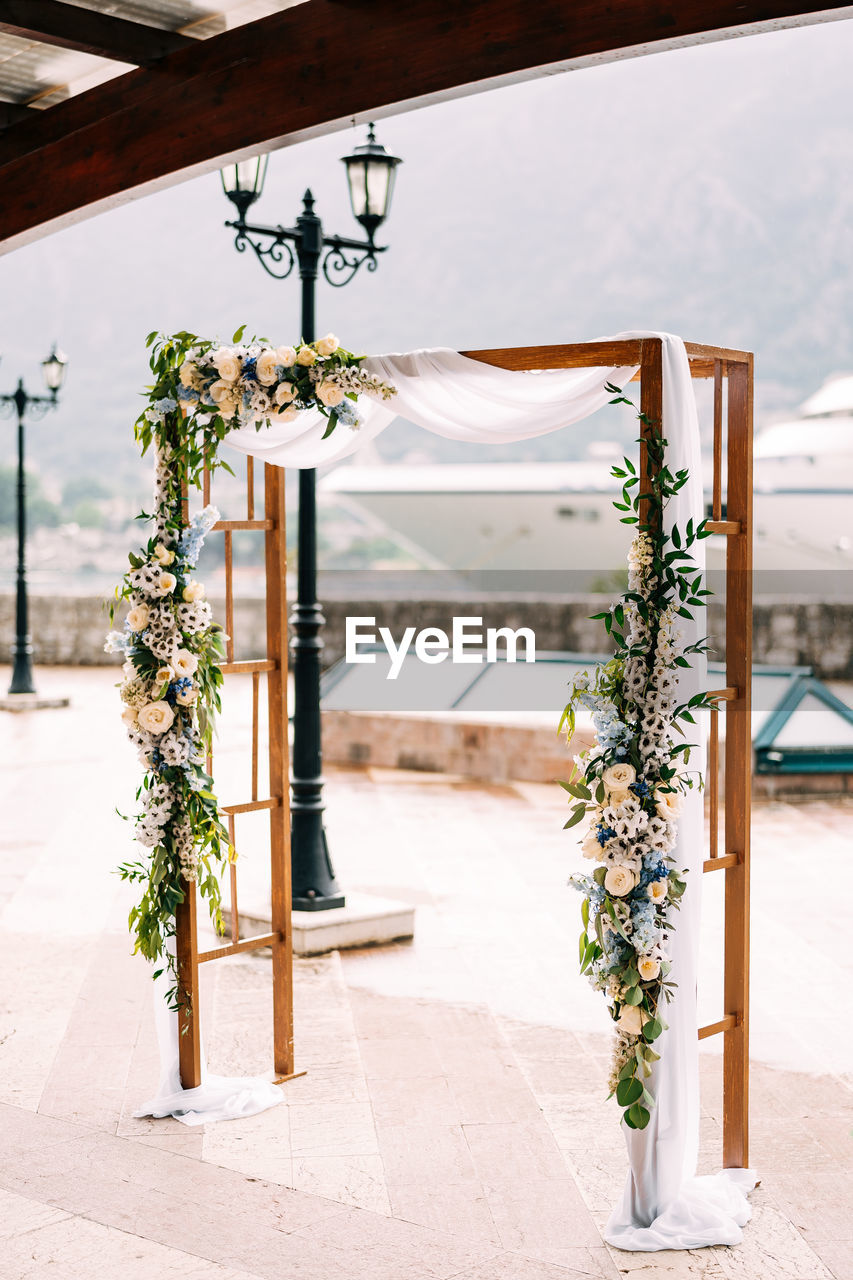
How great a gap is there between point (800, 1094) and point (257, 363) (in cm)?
289

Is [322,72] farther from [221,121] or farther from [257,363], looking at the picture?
[257,363]

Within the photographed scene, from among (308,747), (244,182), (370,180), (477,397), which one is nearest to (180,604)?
(477,397)

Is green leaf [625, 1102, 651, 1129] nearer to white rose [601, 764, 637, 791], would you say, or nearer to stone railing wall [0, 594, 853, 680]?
white rose [601, 764, 637, 791]

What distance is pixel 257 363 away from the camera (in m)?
4.06

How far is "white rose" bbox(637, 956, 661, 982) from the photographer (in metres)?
3.40

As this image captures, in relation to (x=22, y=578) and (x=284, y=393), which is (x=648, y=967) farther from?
(x=22, y=578)

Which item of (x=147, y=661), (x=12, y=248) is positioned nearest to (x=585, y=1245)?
(x=147, y=661)

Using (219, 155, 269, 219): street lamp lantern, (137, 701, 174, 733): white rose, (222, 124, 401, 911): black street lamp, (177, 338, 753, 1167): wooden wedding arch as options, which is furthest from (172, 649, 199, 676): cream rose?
(219, 155, 269, 219): street lamp lantern

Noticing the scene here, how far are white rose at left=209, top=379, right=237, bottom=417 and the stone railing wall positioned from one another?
1030 centimetres

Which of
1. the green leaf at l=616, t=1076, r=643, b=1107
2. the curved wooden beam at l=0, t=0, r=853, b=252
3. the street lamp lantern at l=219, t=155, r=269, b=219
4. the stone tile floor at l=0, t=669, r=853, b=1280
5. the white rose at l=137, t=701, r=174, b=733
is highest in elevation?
the street lamp lantern at l=219, t=155, r=269, b=219

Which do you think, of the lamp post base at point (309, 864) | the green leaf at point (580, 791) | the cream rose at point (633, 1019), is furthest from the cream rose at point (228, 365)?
the lamp post base at point (309, 864)

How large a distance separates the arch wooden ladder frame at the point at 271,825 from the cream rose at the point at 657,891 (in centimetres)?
144

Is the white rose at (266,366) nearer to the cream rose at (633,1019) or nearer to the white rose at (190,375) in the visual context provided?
the white rose at (190,375)

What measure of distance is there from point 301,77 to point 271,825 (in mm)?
2306
